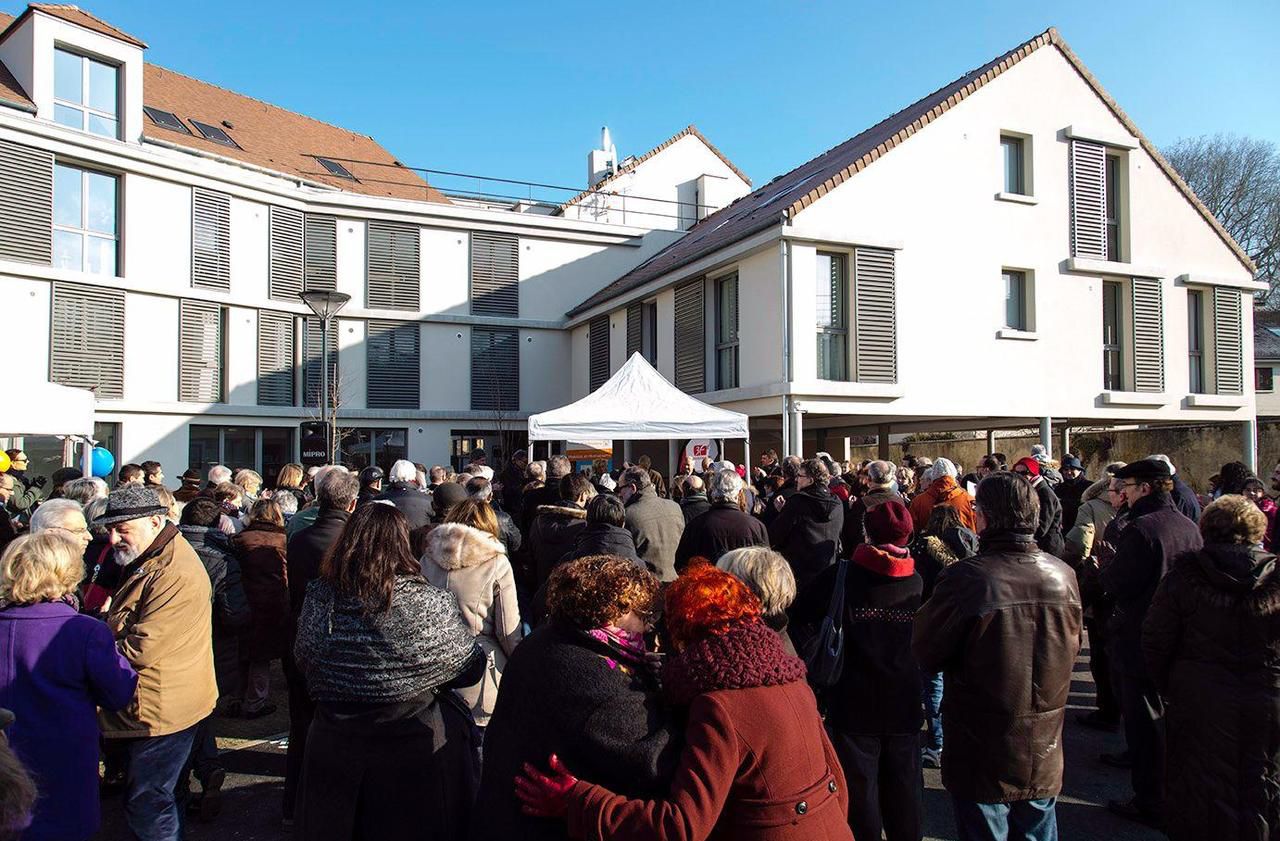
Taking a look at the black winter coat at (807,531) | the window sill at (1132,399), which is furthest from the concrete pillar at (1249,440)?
the black winter coat at (807,531)

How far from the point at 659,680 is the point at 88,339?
61.7ft

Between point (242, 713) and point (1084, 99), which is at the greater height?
point (1084, 99)

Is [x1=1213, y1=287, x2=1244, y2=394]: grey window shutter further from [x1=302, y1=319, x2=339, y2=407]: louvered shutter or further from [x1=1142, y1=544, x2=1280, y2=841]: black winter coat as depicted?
[x1=302, y1=319, x2=339, y2=407]: louvered shutter

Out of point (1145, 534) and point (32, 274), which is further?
point (32, 274)

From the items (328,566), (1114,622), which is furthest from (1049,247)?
(328,566)

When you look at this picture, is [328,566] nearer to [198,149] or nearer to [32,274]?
[32,274]

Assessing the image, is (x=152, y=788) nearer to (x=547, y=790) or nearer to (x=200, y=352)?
(x=547, y=790)

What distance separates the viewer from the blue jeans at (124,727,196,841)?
365 cm

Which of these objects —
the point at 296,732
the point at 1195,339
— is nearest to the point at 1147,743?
the point at 296,732

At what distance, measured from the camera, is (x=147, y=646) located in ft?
11.8

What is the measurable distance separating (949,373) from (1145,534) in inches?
478

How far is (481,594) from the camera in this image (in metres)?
3.93

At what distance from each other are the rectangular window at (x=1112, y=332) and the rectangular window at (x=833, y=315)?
245 inches

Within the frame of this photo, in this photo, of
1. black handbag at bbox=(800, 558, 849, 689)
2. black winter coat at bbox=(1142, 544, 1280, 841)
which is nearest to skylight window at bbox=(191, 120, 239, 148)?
black handbag at bbox=(800, 558, 849, 689)
